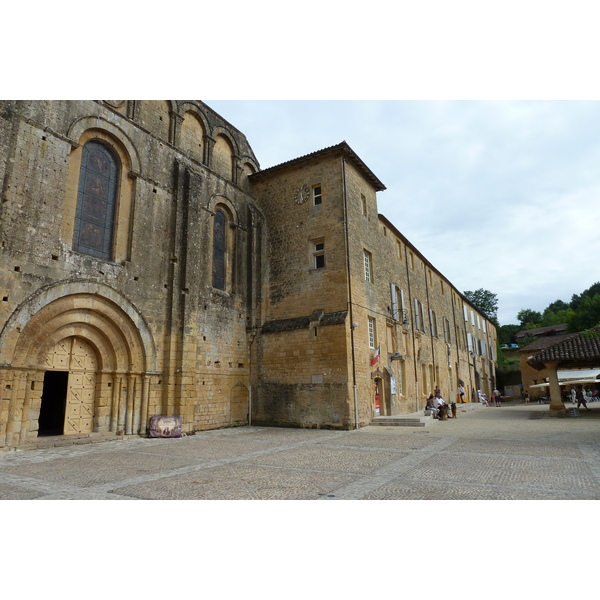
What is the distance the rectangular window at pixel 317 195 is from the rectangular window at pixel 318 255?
181 cm

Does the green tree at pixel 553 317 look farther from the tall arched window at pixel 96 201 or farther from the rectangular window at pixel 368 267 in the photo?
the tall arched window at pixel 96 201

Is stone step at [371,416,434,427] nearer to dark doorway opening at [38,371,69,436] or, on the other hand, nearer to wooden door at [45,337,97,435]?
wooden door at [45,337,97,435]

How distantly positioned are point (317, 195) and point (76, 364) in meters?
11.2

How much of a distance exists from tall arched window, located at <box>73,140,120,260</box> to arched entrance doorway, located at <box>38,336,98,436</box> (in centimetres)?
286

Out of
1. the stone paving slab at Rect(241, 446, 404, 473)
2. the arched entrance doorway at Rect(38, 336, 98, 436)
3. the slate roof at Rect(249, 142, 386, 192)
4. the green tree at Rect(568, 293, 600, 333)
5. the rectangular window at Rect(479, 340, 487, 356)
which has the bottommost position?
the stone paving slab at Rect(241, 446, 404, 473)

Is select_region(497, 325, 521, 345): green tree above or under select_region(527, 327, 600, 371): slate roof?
above

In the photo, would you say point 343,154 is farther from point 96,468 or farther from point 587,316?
point 587,316

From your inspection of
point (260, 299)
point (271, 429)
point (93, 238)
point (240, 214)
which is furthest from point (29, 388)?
point (240, 214)

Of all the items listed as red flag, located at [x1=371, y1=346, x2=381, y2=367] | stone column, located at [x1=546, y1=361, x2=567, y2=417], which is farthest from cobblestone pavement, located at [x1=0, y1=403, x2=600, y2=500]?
stone column, located at [x1=546, y1=361, x2=567, y2=417]

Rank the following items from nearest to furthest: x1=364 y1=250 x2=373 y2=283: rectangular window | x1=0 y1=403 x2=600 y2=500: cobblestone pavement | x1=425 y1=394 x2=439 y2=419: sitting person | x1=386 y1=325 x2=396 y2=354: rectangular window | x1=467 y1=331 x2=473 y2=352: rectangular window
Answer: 1. x1=0 y1=403 x2=600 y2=500: cobblestone pavement
2. x1=364 y1=250 x2=373 y2=283: rectangular window
3. x1=425 y1=394 x2=439 y2=419: sitting person
4. x1=386 y1=325 x2=396 y2=354: rectangular window
5. x1=467 y1=331 x2=473 y2=352: rectangular window

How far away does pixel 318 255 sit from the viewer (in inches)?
690

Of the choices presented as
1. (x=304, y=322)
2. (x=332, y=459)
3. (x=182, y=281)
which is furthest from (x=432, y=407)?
(x=182, y=281)

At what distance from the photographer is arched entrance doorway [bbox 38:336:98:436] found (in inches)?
460

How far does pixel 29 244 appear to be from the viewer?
10602 millimetres
